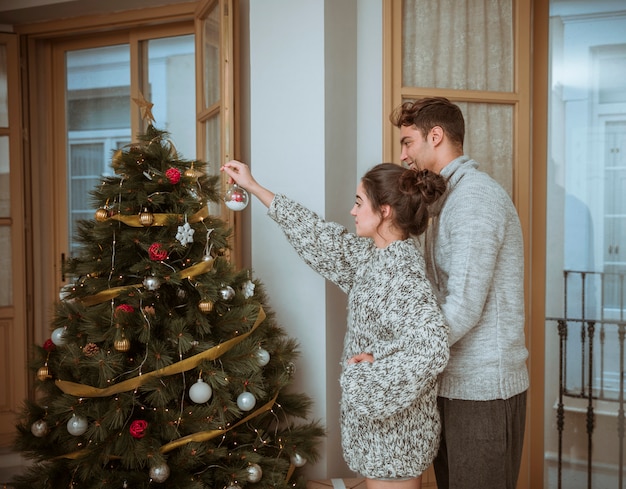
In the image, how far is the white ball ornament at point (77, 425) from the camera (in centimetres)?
182

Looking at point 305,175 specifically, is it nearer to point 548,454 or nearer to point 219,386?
point 219,386

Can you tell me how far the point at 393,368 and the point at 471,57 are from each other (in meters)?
1.65

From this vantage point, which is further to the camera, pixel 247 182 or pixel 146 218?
pixel 247 182

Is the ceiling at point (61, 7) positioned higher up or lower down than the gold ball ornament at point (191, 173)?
higher up

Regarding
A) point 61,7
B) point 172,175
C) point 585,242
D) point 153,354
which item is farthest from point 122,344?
point 61,7

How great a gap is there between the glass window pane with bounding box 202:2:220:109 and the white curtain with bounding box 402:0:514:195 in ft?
2.65

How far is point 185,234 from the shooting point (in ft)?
6.27

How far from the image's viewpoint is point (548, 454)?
113 inches

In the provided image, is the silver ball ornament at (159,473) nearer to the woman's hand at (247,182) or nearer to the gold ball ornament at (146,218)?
the gold ball ornament at (146,218)

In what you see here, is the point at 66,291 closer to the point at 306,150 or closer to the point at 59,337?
the point at 59,337

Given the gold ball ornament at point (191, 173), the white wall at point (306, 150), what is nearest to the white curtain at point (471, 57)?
the white wall at point (306, 150)

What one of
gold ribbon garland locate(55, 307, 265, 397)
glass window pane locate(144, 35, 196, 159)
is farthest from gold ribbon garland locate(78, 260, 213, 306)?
glass window pane locate(144, 35, 196, 159)

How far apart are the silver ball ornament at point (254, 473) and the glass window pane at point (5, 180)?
7.90 ft

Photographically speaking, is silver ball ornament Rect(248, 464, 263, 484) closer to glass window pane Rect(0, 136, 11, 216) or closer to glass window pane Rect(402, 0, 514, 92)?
glass window pane Rect(402, 0, 514, 92)
